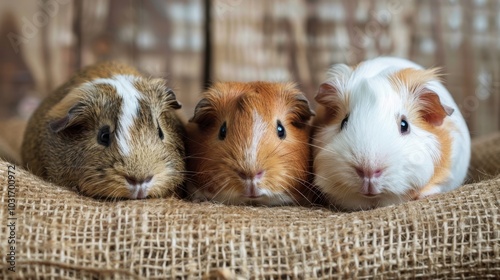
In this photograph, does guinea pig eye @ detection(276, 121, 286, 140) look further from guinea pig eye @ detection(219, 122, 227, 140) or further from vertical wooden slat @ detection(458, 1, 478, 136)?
vertical wooden slat @ detection(458, 1, 478, 136)

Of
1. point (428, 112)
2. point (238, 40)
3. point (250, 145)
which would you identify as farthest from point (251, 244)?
point (238, 40)

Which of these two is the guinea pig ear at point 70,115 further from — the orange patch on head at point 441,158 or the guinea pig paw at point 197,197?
the orange patch on head at point 441,158

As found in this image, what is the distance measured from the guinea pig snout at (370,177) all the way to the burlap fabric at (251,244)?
0.15 m

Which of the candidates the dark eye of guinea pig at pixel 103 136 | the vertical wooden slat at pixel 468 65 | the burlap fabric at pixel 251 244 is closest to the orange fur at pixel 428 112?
the burlap fabric at pixel 251 244

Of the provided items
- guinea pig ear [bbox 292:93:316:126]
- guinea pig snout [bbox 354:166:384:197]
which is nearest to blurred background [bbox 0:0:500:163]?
guinea pig ear [bbox 292:93:316:126]

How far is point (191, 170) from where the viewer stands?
8.31 ft

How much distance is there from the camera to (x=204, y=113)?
2.55 meters

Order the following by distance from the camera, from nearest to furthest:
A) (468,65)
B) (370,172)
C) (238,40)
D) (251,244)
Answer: (251,244) < (370,172) < (238,40) < (468,65)

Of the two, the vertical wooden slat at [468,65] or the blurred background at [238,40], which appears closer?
the blurred background at [238,40]

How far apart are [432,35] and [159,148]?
2.76 meters

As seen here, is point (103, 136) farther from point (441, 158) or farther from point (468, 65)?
point (468, 65)

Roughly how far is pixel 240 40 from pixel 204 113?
1810mm

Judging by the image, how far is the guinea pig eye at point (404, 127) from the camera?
2.34m

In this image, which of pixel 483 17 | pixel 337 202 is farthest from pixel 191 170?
pixel 483 17
